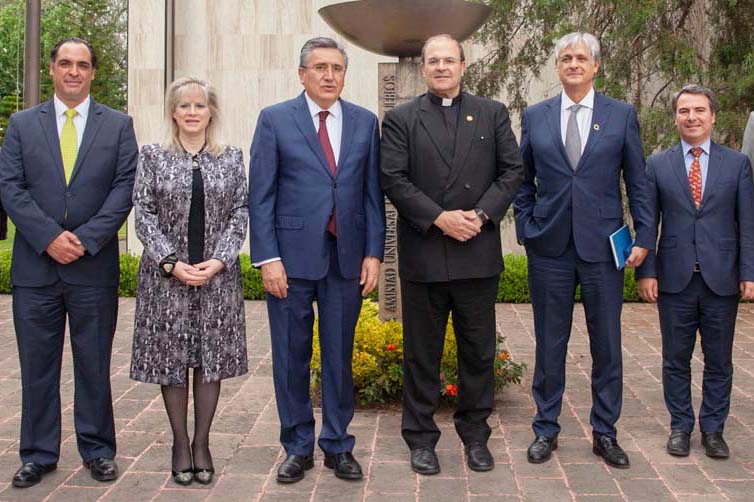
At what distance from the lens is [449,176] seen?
4387mm

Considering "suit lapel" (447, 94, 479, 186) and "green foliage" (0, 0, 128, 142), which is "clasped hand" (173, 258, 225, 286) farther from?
"green foliage" (0, 0, 128, 142)

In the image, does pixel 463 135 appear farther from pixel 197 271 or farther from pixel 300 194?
pixel 197 271

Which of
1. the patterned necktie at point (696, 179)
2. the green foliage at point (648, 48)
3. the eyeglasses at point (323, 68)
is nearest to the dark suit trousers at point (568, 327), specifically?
the patterned necktie at point (696, 179)


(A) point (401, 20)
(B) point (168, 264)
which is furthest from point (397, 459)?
(A) point (401, 20)

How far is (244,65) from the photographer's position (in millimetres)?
12898

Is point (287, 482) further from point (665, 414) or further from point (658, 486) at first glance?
point (665, 414)

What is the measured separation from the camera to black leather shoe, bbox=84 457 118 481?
4352 mm

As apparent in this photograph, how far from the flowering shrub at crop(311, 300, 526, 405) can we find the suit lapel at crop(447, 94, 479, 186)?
1715mm

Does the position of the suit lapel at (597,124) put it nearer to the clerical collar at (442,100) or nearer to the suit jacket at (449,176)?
the suit jacket at (449,176)

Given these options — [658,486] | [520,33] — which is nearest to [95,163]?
[658,486]

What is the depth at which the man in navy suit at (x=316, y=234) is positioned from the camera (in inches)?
170

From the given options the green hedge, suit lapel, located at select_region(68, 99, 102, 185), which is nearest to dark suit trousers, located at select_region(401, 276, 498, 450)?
suit lapel, located at select_region(68, 99, 102, 185)

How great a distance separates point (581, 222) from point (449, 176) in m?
0.74

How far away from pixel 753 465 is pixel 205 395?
2786 millimetres
